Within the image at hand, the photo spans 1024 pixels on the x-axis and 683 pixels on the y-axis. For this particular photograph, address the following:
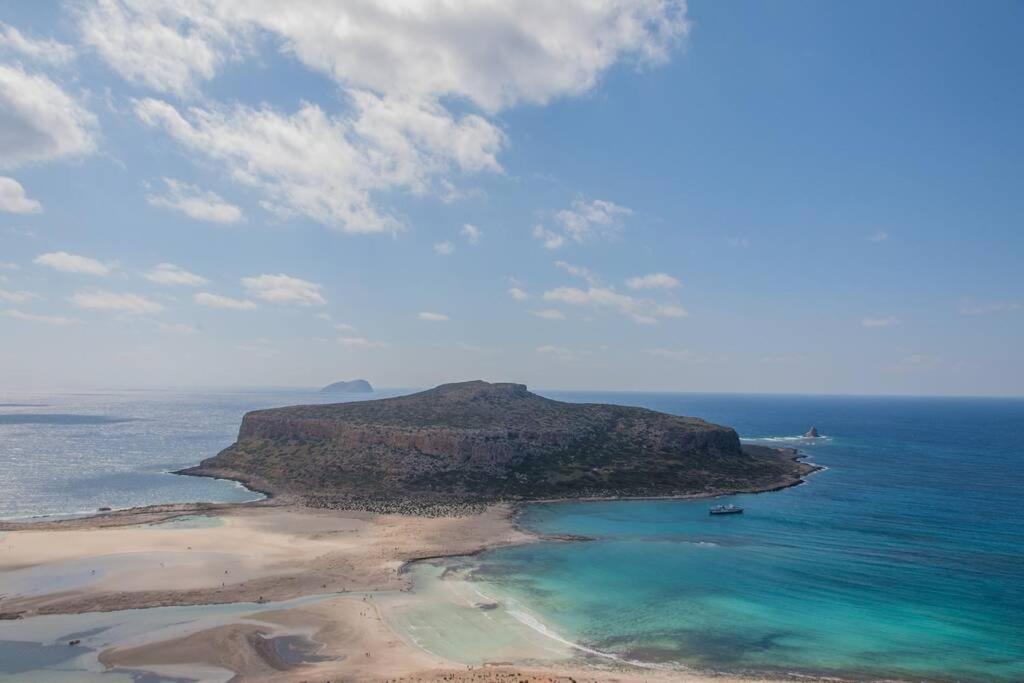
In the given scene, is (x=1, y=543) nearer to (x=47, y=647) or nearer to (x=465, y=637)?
(x=47, y=647)

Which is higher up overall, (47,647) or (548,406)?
(548,406)

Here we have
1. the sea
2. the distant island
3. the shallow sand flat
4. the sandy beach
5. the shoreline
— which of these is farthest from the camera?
the distant island

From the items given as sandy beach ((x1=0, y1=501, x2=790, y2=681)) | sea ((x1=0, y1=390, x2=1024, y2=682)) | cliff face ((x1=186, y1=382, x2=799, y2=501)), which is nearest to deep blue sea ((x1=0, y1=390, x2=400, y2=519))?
sea ((x1=0, y1=390, x2=1024, y2=682))

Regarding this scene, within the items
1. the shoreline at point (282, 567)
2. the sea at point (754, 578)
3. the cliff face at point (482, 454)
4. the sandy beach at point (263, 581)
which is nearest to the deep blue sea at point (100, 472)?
the sea at point (754, 578)

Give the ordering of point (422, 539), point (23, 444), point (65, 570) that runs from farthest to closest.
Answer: point (23, 444), point (422, 539), point (65, 570)

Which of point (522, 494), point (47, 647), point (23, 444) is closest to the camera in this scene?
point (47, 647)

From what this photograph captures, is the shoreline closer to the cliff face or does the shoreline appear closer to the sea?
the sea

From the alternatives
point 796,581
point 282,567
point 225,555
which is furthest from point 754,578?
point 225,555

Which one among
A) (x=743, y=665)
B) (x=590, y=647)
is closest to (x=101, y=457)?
(x=590, y=647)
